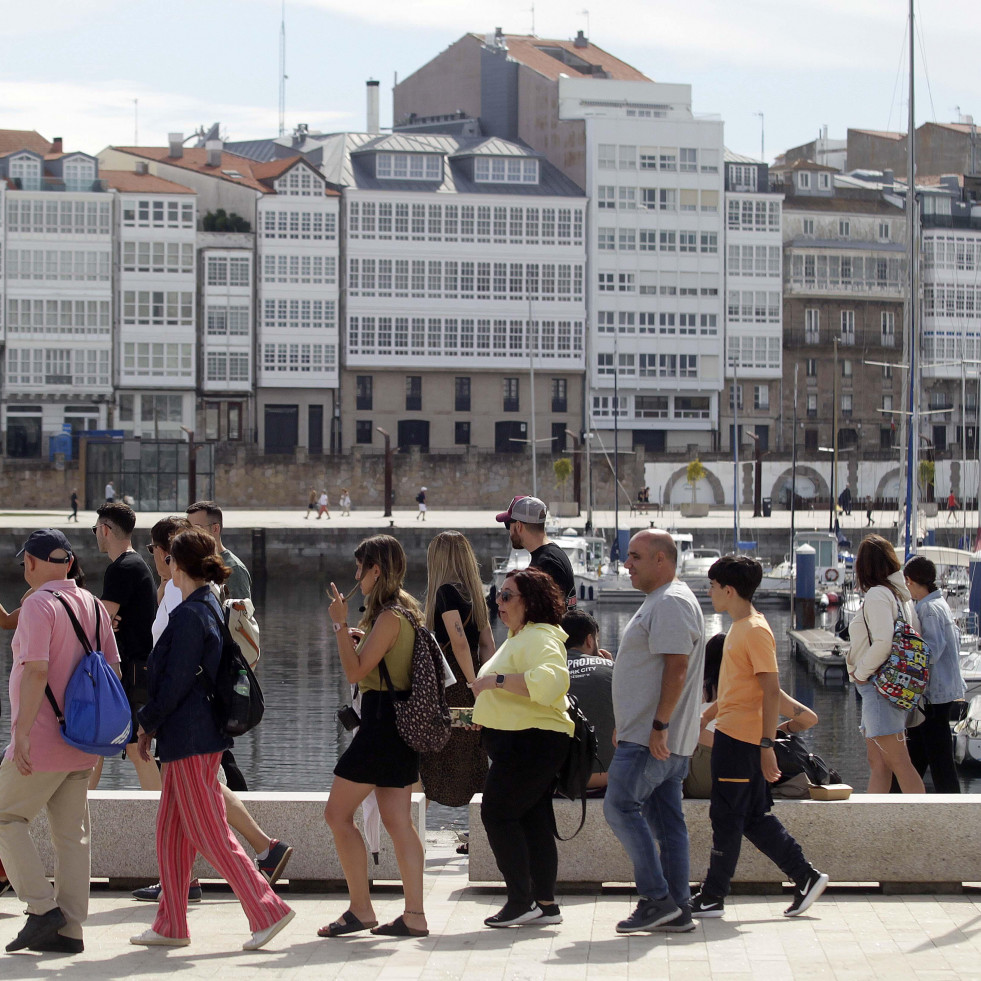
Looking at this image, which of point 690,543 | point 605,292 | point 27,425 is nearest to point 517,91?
point 605,292

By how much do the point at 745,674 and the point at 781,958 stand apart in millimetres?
1254

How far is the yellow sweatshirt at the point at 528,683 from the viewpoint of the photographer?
21.3 ft

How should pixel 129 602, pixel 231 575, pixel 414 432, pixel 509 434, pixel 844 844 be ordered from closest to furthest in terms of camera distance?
pixel 844 844, pixel 129 602, pixel 231 575, pixel 414 432, pixel 509 434

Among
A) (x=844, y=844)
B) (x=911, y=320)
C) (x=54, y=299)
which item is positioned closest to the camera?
(x=844, y=844)

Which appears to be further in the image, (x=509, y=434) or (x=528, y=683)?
(x=509, y=434)

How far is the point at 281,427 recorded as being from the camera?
7450cm

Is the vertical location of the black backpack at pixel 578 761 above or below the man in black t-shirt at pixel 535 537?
below

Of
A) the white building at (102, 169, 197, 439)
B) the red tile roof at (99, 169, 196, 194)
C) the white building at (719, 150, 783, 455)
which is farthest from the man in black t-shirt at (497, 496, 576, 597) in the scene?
the white building at (719, 150, 783, 455)

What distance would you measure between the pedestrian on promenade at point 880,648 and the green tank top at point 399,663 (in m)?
2.55

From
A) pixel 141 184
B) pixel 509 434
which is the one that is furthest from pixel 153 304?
pixel 509 434

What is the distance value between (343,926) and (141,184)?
70282 millimetres

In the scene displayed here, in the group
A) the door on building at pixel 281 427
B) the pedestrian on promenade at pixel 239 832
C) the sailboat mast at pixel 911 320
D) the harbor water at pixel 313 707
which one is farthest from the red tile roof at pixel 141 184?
the pedestrian on promenade at pixel 239 832

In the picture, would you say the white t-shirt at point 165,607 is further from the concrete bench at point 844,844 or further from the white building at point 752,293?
the white building at point 752,293

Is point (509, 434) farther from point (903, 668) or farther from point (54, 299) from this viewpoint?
point (903, 668)
